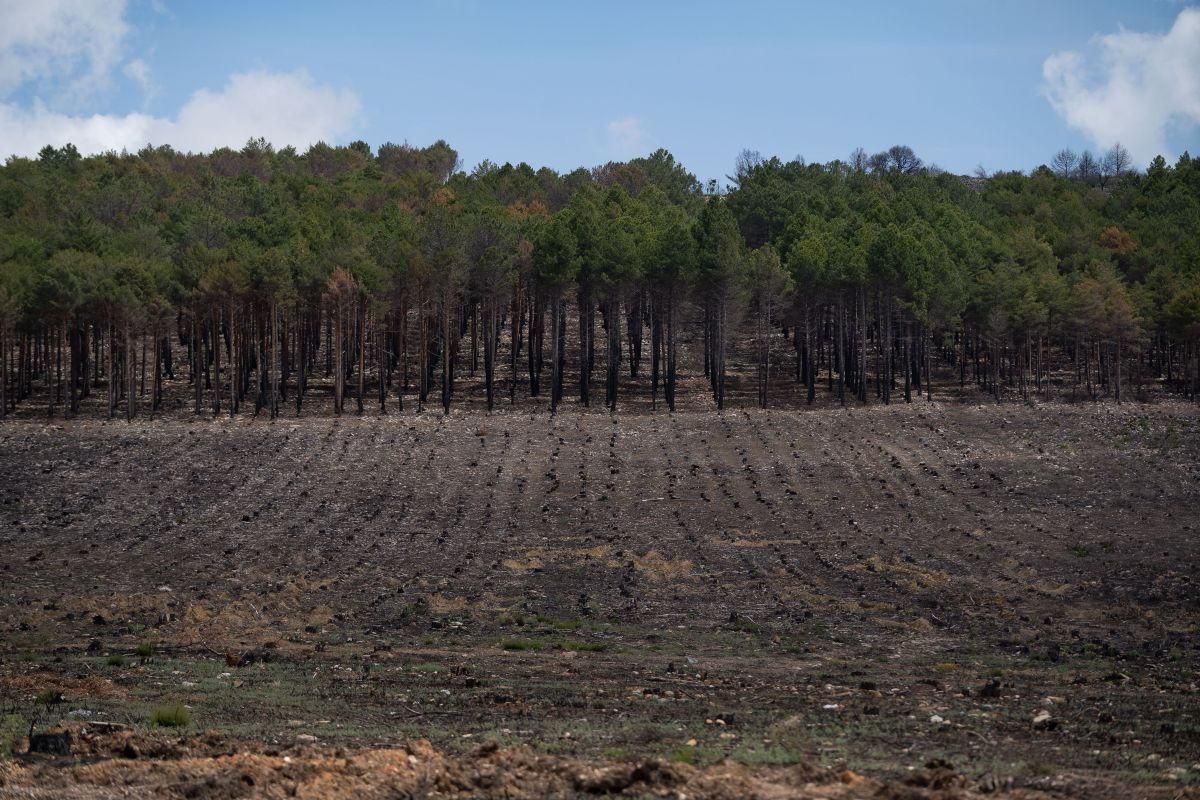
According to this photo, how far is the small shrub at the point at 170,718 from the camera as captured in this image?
19.7 meters

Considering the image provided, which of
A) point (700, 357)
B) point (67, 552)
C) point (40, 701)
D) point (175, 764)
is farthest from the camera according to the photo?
point (700, 357)

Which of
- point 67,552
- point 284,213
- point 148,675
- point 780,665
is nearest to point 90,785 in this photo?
point 148,675

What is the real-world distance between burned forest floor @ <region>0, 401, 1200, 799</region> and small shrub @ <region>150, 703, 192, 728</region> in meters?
0.08

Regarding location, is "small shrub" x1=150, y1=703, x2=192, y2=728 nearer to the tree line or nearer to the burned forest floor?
the burned forest floor

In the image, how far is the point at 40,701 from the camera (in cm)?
2188

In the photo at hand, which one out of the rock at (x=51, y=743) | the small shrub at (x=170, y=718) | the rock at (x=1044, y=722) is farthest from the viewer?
the small shrub at (x=170, y=718)

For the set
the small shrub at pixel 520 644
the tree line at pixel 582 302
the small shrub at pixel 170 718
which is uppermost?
the tree line at pixel 582 302

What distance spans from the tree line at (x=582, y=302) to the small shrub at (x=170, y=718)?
2067 inches

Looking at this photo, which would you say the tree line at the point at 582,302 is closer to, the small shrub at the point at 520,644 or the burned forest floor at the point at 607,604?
the burned forest floor at the point at 607,604

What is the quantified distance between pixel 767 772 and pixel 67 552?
33643mm

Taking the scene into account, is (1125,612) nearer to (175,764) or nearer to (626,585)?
(626,585)

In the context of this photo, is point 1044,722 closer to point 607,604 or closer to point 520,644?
point 520,644

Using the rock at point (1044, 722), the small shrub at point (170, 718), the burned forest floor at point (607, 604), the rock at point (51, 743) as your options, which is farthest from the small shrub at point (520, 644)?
the rock at point (1044, 722)

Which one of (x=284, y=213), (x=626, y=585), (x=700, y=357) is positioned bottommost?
(x=626, y=585)
